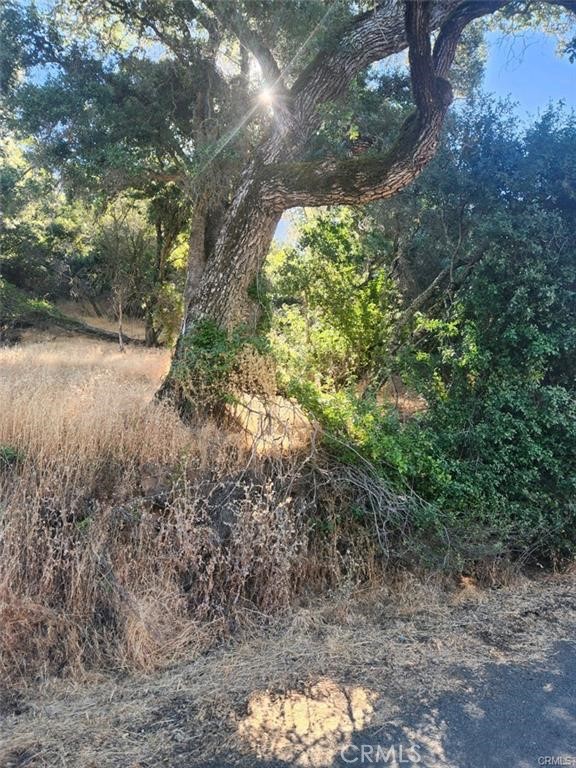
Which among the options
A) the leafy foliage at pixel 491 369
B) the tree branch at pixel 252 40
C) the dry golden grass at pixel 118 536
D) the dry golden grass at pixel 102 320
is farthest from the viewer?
the dry golden grass at pixel 102 320

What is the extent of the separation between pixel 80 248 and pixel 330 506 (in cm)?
1968

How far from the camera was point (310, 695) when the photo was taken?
2.42 metres

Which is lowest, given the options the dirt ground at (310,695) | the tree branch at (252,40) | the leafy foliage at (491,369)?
the dirt ground at (310,695)

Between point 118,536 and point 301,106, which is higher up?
point 301,106

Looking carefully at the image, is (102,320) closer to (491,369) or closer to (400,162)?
(400,162)

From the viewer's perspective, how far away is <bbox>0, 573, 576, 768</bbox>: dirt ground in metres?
2.04

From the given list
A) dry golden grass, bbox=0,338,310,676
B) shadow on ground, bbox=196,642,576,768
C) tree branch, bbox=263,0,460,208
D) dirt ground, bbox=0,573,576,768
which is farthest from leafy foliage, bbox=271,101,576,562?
shadow on ground, bbox=196,642,576,768

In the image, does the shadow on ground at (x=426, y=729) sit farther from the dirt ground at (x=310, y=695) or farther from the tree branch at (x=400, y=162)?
the tree branch at (x=400, y=162)

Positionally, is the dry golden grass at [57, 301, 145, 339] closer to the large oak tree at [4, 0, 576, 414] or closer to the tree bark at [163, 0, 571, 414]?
the large oak tree at [4, 0, 576, 414]

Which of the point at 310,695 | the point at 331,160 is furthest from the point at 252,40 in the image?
the point at 310,695

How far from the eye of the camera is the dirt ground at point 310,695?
2045 mm

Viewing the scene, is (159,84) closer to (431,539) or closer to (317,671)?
(431,539)

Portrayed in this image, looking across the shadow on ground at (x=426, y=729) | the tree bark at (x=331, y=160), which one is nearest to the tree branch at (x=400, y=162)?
the tree bark at (x=331, y=160)

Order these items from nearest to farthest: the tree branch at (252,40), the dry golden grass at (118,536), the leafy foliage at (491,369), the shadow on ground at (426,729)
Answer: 1. the shadow on ground at (426,729)
2. the dry golden grass at (118,536)
3. the leafy foliage at (491,369)
4. the tree branch at (252,40)
